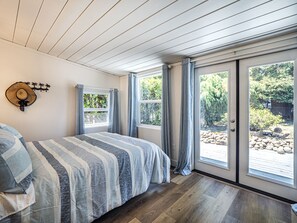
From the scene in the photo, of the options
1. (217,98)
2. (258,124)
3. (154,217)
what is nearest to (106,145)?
(154,217)

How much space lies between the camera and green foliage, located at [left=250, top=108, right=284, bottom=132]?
2.07 meters

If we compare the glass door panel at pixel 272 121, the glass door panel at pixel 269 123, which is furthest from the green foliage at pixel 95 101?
the glass door panel at pixel 272 121

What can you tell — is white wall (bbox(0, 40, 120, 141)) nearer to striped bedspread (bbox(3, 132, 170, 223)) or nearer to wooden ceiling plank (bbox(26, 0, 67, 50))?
wooden ceiling plank (bbox(26, 0, 67, 50))

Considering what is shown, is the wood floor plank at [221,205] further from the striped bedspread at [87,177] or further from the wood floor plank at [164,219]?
the striped bedspread at [87,177]

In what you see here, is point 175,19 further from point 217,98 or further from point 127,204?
point 127,204

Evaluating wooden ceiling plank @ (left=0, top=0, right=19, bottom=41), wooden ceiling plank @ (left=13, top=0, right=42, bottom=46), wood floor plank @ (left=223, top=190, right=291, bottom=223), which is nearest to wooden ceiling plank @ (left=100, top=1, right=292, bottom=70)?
wooden ceiling plank @ (left=13, top=0, right=42, bottom=46)

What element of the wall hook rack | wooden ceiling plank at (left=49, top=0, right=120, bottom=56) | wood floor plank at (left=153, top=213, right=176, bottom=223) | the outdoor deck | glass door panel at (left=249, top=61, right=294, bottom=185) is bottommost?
wood floor plank at (left=153, top=213, right=176, bottom=223)

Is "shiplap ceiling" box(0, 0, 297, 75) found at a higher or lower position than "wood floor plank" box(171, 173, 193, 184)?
higher

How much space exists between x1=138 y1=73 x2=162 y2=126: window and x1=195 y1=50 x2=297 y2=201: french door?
3.12ft

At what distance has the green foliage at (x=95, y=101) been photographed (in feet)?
12.2

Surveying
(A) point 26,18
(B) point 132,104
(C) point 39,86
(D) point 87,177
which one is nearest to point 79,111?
(C) point 39,86

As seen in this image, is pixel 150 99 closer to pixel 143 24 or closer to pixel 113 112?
pixel 113 112

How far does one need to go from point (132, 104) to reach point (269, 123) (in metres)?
2.65

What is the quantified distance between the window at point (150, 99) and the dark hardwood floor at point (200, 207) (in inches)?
64.6
